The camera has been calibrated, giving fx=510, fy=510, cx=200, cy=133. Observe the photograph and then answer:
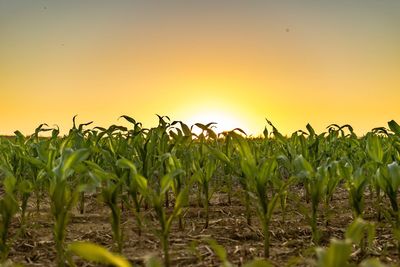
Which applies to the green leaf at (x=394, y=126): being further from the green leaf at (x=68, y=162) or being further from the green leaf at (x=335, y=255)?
the green leaf at (x=335, y=255)

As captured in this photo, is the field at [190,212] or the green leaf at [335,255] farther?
the field at [190,212]

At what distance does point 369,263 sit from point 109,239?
7.29 feet

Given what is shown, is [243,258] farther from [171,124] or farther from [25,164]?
[25,164]

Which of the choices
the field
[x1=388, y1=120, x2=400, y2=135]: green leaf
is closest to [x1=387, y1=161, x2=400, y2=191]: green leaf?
the field

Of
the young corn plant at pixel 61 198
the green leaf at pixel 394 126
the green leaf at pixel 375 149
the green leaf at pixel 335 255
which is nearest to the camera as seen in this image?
the green leaf at pixel 335 255

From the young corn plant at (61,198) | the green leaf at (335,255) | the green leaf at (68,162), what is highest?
the green leaf at (68,162)

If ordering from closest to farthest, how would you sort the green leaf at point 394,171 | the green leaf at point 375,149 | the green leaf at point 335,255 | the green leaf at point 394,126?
the green leaf at point 335,255 < the green leaf at point 394,171 < the green leaf at point 375,149 < the green leaf at point 394,126

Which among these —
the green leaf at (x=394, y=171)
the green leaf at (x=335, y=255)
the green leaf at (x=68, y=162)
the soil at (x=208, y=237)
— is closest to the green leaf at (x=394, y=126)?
the soil at (x=208, y=237)

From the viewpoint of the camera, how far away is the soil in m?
2.69

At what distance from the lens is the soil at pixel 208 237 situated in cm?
269

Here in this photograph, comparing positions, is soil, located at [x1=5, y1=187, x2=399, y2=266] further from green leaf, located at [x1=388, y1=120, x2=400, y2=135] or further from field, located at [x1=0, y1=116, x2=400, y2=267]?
green leaf, located at [x1=388, y1=120, x2=400, y2=135]

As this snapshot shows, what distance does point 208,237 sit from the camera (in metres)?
3.15

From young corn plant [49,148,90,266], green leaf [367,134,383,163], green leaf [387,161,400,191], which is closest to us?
young corn plant [49,148,90,266]

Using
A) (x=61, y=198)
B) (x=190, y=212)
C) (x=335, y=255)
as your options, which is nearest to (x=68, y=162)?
(x=61, y=198)
